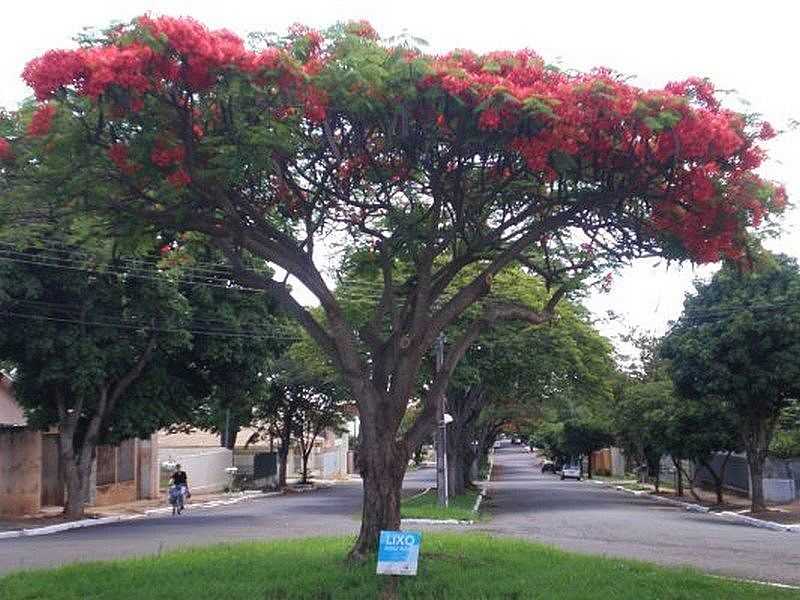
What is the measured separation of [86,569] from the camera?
12.3 m

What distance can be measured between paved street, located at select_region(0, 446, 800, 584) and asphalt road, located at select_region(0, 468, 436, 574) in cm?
2

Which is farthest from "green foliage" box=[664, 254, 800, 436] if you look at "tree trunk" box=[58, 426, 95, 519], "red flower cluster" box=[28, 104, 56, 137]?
"red flower cluster" box=[28, 104, 56, 137]

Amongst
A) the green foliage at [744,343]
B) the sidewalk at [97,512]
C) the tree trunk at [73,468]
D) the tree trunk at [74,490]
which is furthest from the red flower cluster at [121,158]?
the green foliage at [744,343]

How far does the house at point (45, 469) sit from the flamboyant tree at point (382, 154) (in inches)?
793

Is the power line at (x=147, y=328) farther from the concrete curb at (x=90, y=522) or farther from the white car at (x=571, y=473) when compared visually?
the white car at (x=571, y=473)

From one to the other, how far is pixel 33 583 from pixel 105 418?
1876 cm

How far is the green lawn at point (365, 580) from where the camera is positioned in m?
10.2

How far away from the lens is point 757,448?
31281 mm

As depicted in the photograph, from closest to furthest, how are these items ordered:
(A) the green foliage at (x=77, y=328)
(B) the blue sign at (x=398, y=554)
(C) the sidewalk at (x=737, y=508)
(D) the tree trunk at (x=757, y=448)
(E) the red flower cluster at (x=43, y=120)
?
(B) the blue sign at (x=398, y=554)
(E) the red flower cluster at (x=43, y=120)
(A) the green foliage at (x=77, y=328)
(C) the sidewalk at (x=737, y=508)
(D) the tree trunk at (x=757, y=448)

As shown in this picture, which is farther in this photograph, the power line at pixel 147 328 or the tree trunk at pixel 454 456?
the tree trunk at pixel 454 456

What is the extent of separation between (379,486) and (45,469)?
2647 cm

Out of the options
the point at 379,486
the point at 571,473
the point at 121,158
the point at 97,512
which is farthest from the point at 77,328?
the point at 571,473

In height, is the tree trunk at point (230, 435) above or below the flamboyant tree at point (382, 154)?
below

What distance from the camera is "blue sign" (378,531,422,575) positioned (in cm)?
955
